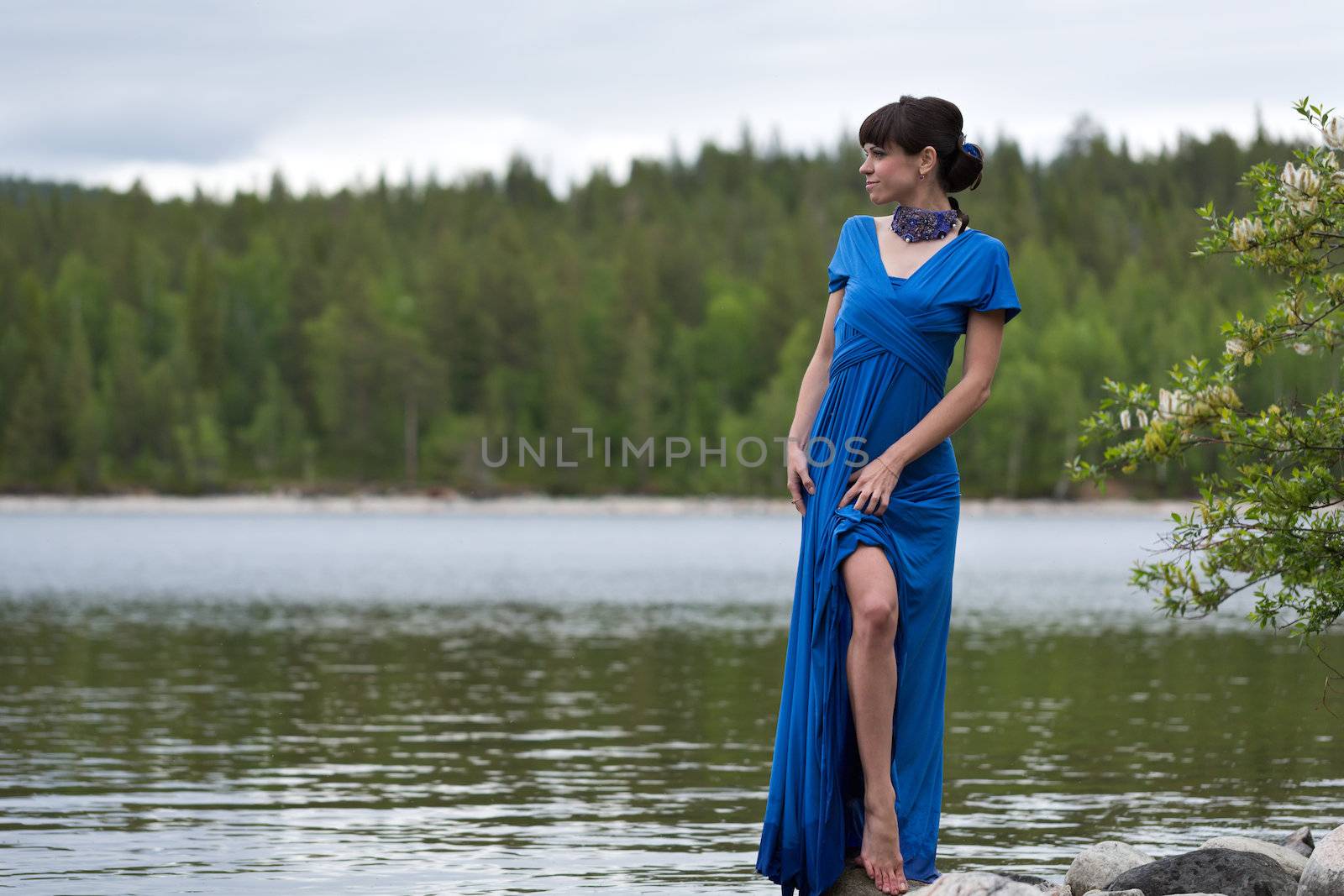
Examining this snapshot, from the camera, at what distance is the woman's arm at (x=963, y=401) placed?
18.7 ft

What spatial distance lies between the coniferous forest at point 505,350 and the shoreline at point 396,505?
91 centimetres

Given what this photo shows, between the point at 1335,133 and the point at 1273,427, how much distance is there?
53.7 inches

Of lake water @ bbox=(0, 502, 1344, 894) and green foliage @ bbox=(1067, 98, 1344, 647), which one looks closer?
green foliage @ bbox=(1067, 98, 1344, 647)

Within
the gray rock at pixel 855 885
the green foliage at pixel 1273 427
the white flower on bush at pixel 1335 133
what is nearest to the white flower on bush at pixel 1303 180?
the green foliage at pixel 1273 427

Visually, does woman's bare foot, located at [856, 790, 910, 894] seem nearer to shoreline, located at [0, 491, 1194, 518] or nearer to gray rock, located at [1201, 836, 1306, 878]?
gray rock, located at [1201, 836, 1306, 878]

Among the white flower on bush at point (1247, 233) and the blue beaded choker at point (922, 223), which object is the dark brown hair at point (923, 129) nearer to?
the blue beaded choker at point (922, 223)

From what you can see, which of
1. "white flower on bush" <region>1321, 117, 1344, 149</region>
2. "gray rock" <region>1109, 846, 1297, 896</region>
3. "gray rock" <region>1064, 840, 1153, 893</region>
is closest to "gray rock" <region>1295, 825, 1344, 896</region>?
"gray rock" <region>1109, 846, 1297, 896</region>

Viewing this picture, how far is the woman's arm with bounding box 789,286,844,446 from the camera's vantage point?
6.07m

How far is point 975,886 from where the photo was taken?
5738mm

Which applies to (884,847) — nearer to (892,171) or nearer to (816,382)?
(816,382)

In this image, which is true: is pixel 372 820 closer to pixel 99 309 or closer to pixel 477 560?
pixel 477 560

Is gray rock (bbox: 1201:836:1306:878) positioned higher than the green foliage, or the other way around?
the green foliage

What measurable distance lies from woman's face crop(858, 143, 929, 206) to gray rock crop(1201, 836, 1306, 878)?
3.22 m

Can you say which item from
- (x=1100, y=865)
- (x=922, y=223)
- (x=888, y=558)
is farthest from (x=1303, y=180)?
(x=888, y=558)
